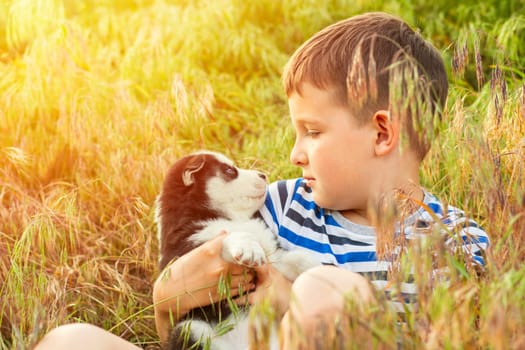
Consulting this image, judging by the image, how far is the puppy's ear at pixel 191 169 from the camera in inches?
92.0

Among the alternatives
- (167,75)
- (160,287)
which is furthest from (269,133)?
(160,287)

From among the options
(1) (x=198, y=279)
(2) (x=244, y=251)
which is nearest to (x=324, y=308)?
(2) (x=244, y=251)

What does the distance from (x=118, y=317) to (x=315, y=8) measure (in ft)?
8.73

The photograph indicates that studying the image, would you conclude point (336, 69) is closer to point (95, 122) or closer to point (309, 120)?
point (309, 120)

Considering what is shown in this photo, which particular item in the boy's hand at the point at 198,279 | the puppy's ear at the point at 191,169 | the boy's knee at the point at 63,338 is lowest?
the boy's hand at the point at 198,279

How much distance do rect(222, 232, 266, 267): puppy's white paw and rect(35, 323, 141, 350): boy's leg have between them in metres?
0.42

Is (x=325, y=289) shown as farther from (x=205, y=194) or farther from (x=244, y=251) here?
(x=205, y=194)

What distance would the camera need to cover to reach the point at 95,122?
9.91 ft

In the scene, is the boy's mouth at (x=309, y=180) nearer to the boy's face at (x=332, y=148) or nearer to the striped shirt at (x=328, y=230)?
Result: the boy's face at (x=332, y=148)

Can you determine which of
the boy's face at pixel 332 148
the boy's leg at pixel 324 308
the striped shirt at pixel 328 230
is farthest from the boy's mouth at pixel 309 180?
the boy's leg at pixel 324 308

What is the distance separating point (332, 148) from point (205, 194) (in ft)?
1.64

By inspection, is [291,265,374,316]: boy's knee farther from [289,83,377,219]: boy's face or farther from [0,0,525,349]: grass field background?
[289,83,377,219]: boy's face

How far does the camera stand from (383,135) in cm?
215

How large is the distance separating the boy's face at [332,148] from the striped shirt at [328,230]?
9cm
